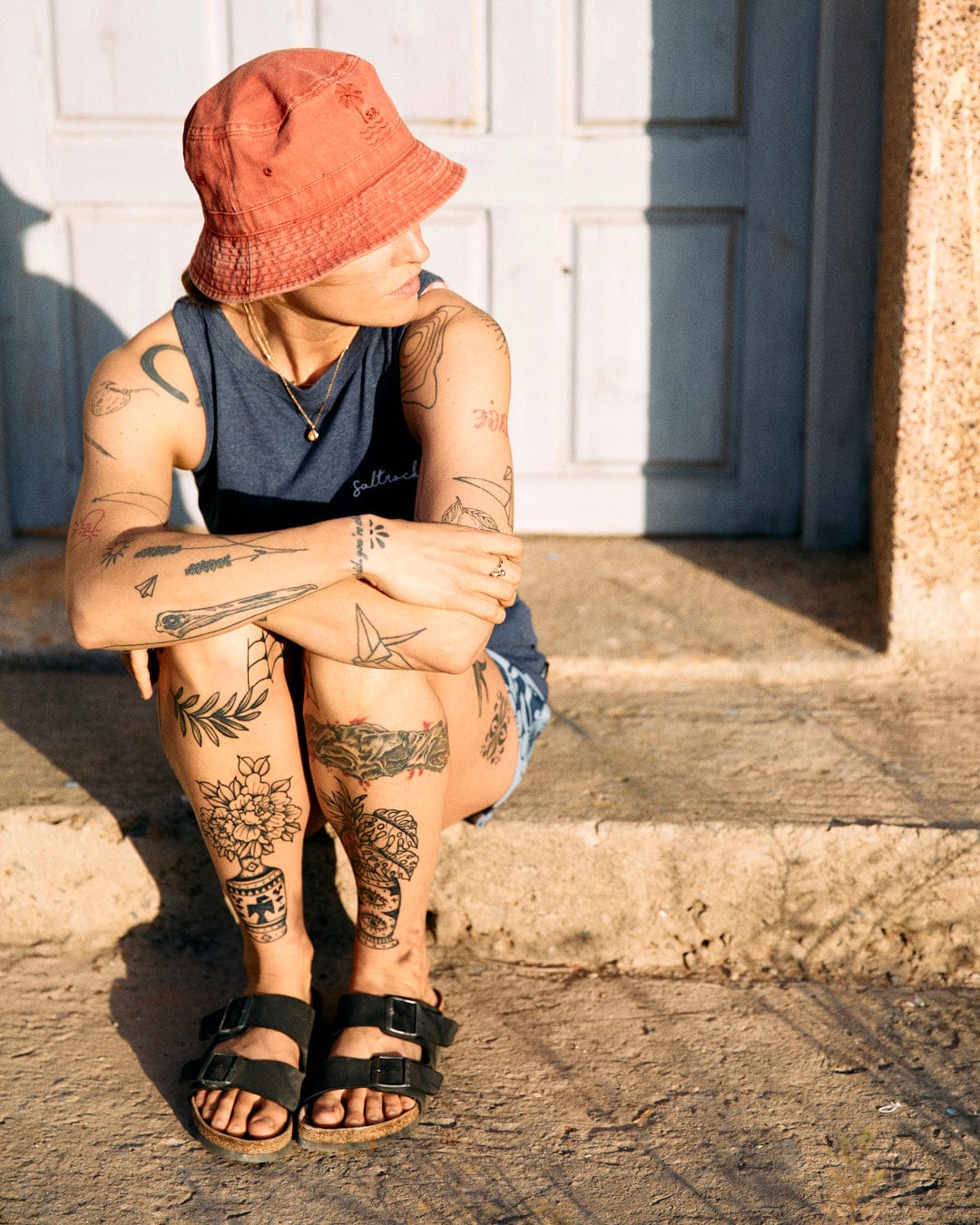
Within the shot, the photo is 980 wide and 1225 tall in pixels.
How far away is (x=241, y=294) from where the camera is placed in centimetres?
191

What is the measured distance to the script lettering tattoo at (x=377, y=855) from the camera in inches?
77.0

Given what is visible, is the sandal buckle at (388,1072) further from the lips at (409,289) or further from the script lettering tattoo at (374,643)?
the lips at (409,289)

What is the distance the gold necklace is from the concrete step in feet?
2.58

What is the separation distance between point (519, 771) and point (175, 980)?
753mm

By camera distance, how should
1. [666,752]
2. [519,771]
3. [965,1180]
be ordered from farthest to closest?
1. [666,752]
2. [519,771]
3. [965,1180]

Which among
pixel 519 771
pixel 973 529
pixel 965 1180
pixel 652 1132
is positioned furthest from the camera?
pixel 973 529

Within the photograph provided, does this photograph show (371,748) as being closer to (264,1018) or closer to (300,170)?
(264,1018)

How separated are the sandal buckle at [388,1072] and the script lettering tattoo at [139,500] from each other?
93 centimetres

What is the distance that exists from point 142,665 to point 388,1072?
29.7 inches

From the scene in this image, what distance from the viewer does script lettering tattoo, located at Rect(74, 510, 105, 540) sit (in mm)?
1942

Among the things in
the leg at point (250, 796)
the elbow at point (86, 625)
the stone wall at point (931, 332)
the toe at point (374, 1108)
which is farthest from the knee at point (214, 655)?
the stone wall at point (931, 332)

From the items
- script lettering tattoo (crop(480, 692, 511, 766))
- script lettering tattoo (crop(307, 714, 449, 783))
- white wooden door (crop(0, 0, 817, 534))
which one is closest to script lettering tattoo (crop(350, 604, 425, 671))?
script lettering tattoo (crop(307, 714, 449, 783))

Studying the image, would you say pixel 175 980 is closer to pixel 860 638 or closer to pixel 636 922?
pixel 636 922

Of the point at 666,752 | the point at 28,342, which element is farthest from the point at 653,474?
the point at 28,342
